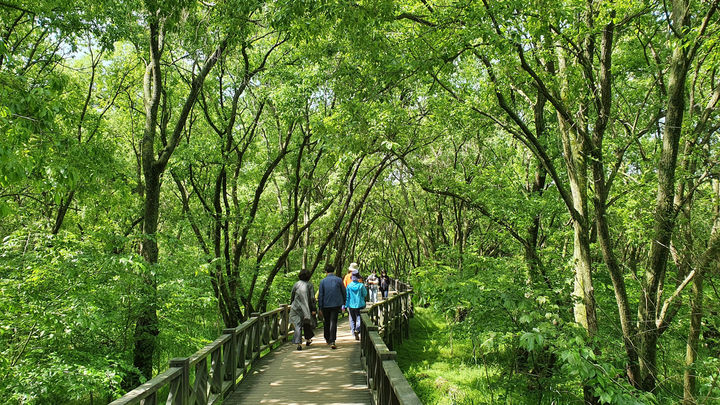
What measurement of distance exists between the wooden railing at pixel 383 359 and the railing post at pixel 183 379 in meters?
2.33

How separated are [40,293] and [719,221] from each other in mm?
9192

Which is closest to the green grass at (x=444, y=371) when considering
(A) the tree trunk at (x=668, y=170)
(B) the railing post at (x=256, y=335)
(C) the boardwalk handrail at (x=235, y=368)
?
(C) the boardwalk handrail at (x=235, y=368)

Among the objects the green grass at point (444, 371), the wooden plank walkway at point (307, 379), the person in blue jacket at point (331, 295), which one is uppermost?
the person in blue jacket at point (331, 295)

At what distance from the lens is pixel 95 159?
8.17 metres

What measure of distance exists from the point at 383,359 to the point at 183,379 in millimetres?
2395

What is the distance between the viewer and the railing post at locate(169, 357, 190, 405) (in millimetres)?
4961

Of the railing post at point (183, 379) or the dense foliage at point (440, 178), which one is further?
the dense foliage at point (440, 178)

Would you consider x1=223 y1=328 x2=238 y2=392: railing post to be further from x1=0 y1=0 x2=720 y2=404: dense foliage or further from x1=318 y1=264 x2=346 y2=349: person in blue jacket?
x1=318 y1=264 x2=346 y2=349: person in blue jacket

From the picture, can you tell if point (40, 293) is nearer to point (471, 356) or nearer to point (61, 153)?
point (61, 153)

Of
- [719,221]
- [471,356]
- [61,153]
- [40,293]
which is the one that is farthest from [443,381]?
[61,153]

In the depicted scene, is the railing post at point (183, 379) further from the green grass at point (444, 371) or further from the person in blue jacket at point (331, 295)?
the person in blue jacket at point (331, 295)

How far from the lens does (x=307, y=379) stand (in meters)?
7.76

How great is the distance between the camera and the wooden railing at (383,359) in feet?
14.2

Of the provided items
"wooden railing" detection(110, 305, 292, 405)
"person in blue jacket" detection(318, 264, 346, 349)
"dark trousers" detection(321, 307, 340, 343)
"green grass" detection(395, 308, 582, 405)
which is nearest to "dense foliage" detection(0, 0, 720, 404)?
"green grass" detection(395, 308, 582, 405)
